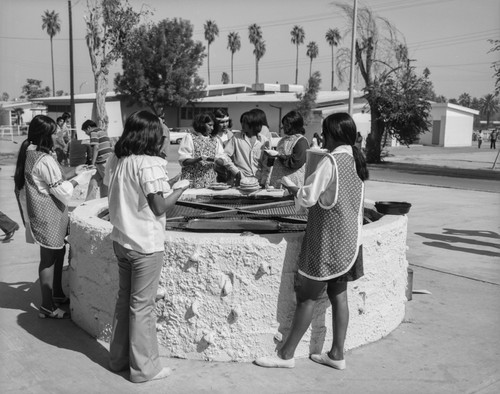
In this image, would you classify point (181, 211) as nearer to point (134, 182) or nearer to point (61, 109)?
point (134, 182)

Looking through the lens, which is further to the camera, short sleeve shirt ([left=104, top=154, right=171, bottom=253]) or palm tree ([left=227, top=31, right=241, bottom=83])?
palm tree ([left=227, top=31, right=241, bottom=83])

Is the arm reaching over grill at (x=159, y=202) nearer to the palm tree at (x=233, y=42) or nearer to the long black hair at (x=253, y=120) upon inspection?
the long black hair at (x=253, y=120)

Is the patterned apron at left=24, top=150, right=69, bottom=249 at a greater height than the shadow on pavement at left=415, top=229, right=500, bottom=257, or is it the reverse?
the patterned apron at left=24, top=150, right=69, bottom=249

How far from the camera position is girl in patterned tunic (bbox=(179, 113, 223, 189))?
6438mm

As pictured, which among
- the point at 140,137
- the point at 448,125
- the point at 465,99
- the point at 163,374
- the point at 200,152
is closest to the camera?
the point at 140,137

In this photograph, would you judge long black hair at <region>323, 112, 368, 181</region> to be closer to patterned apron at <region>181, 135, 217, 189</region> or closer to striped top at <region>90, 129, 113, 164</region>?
patterned apron at <region>181, 135, 217, 189</region>

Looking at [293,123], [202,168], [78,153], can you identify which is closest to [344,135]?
[293,123]

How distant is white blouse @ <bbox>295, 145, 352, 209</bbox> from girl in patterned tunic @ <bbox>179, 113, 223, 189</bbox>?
117 inches

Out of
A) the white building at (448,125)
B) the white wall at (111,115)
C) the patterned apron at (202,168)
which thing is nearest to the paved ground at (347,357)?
the patterned apron at (202,168)

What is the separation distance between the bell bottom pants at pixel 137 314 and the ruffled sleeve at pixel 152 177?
1.27 feet

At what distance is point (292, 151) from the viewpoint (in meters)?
5.99

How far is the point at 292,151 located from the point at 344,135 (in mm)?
2304

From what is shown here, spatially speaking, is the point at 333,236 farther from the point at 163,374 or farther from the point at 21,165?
the point at 21,165

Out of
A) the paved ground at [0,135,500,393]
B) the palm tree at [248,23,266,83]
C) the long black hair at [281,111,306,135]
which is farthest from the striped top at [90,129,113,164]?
the palm tree at [248,23,266,83]
